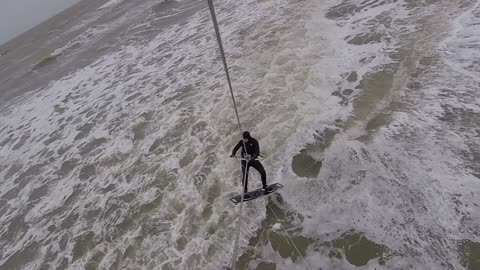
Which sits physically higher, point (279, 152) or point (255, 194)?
point (255, 194)

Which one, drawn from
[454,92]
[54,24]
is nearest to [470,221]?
[454,92]

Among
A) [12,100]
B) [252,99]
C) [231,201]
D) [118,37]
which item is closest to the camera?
[231,201]

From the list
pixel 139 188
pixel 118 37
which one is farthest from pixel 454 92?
pixel 118 37

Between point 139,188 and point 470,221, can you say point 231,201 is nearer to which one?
point 139,188

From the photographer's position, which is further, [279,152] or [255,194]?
[279,152]

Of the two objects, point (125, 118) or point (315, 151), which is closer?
point (315, 151)

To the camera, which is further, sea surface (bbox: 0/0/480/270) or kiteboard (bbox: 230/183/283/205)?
kiteboard (bbox: 230/183/283/205)

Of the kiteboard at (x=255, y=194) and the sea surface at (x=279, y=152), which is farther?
the kiteboard at (x=255, y=194)

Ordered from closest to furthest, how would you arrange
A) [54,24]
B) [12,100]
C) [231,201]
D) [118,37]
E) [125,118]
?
[231,201], [125,118], [12,100], [118,37], [54,24]
